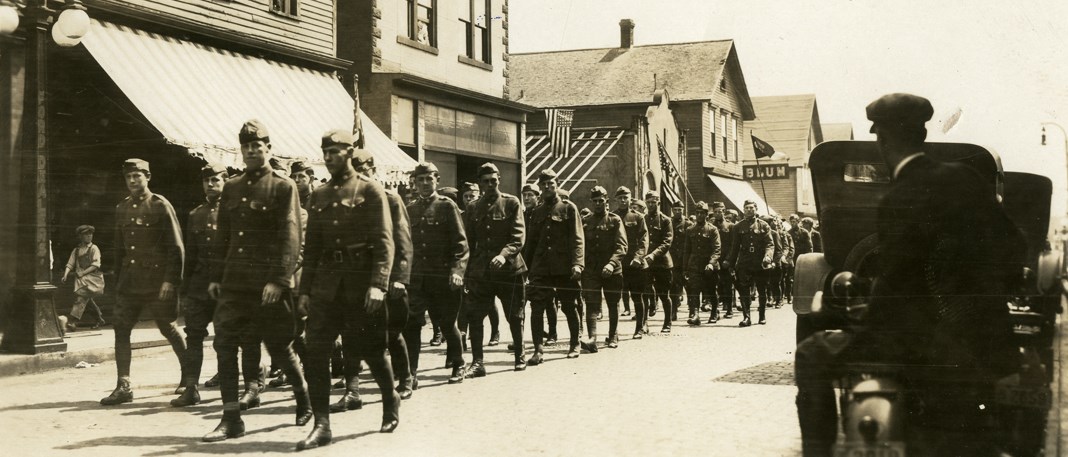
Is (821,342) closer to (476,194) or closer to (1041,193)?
(1041,193)

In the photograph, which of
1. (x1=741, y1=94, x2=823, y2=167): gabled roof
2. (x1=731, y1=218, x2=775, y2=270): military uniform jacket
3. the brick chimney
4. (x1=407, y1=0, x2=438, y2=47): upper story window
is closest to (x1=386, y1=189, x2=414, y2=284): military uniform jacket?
(x1=731, y1=218, x2=775, y2=270): military uniform jacket

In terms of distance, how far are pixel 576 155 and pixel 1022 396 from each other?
87.3 feet

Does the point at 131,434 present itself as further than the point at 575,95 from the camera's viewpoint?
No

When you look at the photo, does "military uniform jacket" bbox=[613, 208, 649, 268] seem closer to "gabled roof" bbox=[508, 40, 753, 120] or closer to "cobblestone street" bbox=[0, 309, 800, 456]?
"cobblestone street" bbox=[0, 309, 800, 456]

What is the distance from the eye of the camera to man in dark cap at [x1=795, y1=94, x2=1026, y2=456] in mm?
4215

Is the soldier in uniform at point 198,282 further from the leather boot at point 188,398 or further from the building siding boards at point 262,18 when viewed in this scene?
the building siding boards at point 262,18

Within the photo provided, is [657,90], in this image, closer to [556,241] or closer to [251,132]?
[556,241]

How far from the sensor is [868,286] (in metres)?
4.50

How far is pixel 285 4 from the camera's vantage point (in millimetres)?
17766

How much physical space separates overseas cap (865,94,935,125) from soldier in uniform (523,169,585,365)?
700 cm

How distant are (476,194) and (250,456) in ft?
18.7

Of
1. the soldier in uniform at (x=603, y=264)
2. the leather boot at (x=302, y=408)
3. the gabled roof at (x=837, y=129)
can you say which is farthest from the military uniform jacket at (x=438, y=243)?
the gabled roof at (x=837, y=129)

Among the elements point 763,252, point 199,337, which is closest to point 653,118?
point 763,252

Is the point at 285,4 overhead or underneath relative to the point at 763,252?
overhead
